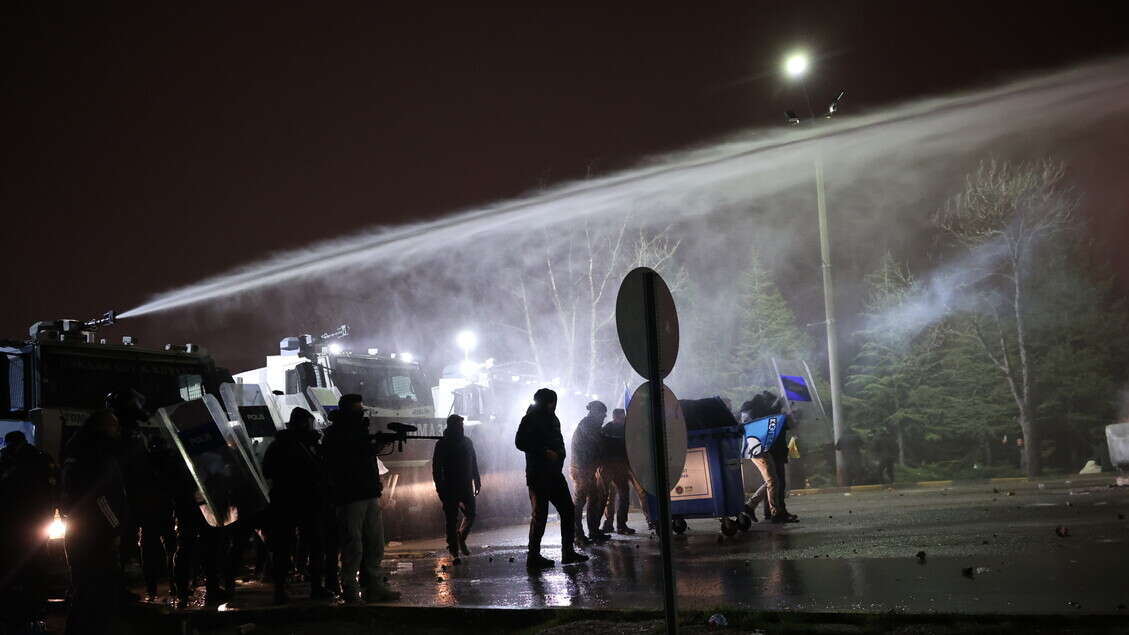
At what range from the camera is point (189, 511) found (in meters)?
9.94

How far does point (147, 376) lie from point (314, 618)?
6.02 meters

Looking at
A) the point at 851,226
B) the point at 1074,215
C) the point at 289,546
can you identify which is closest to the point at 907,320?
the point at 851,226

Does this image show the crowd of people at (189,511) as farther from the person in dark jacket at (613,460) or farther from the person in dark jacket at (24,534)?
the person in dark jacket at (613,460)

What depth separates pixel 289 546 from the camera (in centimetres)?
914

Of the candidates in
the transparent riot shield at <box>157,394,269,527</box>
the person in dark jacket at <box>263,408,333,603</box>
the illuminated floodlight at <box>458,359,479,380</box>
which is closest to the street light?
the illuminated floodlight at <box>458,359,479,380</box>

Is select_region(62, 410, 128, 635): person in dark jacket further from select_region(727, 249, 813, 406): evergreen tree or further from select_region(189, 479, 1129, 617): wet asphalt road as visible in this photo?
select_region(727, 249, 813, 406): evergreen tree

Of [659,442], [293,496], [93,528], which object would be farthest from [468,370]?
[659,442]

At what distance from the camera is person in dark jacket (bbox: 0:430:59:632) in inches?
297

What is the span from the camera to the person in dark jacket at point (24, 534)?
24.7 ft

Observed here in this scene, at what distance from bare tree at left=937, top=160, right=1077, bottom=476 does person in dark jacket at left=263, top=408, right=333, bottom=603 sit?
73.2ft

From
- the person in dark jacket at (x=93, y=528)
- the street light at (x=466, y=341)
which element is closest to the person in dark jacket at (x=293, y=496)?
the person in dark jacket at (x=93, y=528)

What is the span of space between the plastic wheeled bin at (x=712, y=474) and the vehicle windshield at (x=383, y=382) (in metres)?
7.40

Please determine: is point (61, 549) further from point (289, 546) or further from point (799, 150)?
point (799, 150)

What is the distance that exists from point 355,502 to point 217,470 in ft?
7.73
